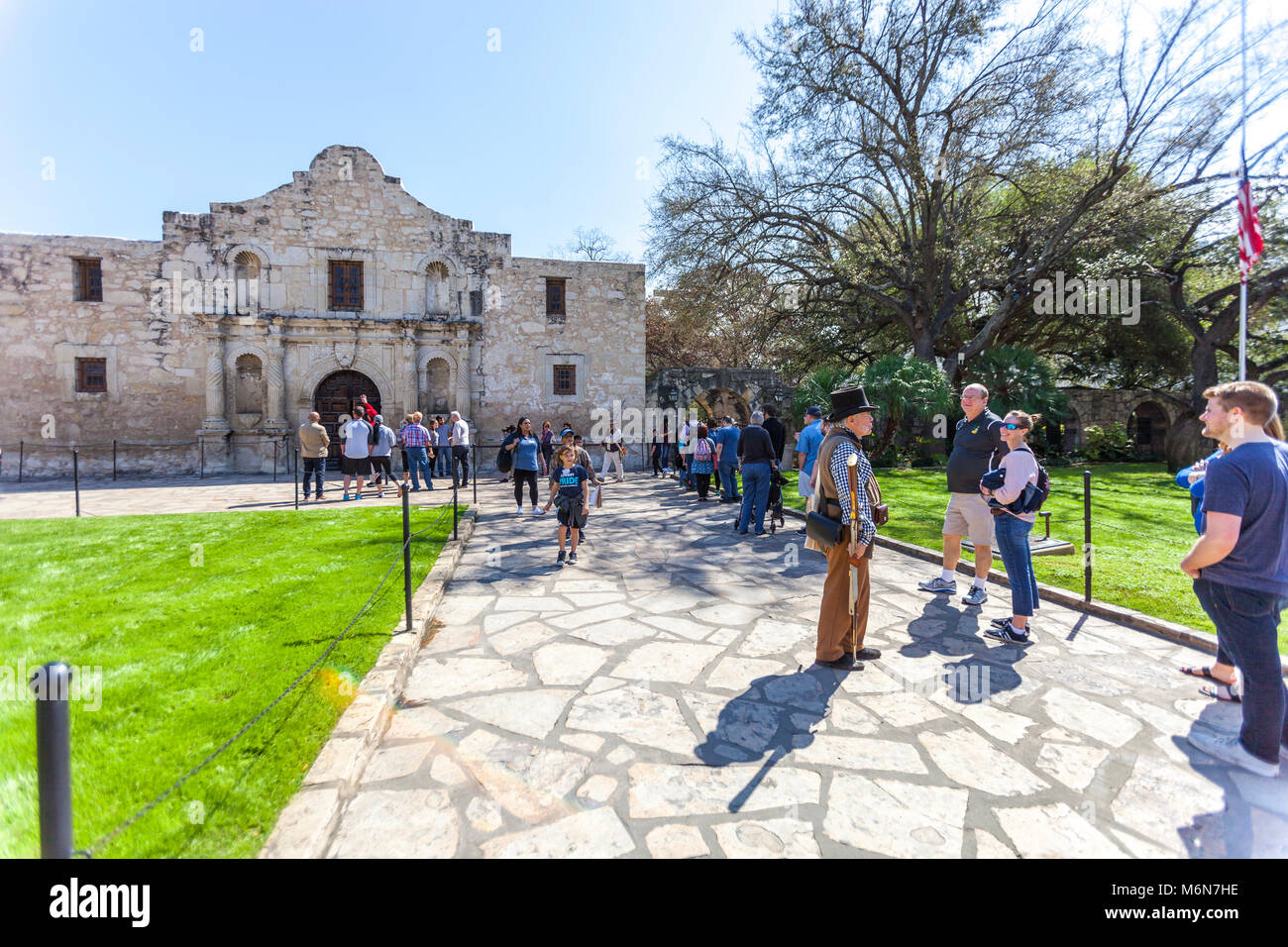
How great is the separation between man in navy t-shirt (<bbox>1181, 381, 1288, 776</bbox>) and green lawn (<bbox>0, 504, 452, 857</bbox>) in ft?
15.0

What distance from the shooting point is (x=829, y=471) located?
14.2 ft

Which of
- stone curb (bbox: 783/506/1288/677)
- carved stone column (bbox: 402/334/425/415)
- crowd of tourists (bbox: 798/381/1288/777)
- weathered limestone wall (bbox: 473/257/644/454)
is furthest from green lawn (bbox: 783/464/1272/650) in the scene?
carved stone column (bbox: 402/334/425/415)

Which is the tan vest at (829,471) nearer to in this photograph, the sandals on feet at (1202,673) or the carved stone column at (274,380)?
A: the sandals on feet at (1202,673)

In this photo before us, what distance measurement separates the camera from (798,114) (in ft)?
60.3

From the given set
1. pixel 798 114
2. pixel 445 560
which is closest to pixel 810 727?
pixel 445 560

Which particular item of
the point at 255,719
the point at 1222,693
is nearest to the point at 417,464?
the point at 255,719

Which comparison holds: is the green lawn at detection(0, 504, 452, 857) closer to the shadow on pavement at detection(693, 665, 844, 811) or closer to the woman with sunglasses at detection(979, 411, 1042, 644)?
the shadow on pavement at detection(693, 665, 844, 811)

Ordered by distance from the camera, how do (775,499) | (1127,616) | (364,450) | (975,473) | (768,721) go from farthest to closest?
(364,450) < (775,499) < (975,473) < (1127,616) < (768,721)

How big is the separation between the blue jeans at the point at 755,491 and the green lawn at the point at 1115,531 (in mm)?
1918

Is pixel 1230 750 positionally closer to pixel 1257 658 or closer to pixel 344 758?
pixel 1257 658

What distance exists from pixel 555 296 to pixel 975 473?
18.0 meters

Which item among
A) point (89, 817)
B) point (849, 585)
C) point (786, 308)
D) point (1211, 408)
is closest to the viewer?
point (89, 817)
